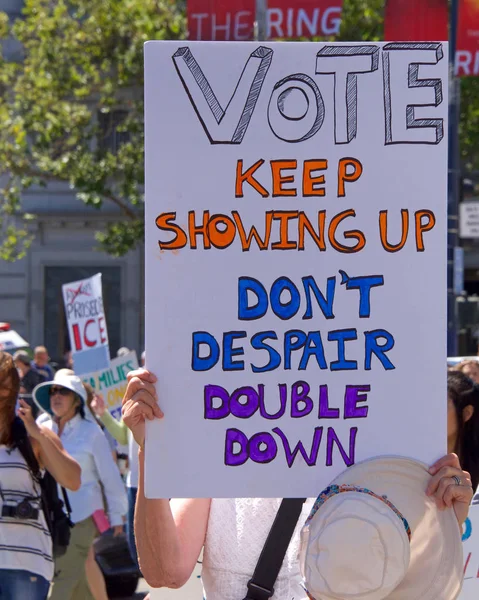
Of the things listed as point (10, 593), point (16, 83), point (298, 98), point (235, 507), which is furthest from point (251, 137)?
point (16, 83)

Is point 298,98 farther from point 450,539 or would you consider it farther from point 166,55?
point 450,539

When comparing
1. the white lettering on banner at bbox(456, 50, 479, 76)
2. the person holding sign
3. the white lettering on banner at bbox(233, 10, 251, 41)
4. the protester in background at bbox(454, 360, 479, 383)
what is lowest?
the person holding sign

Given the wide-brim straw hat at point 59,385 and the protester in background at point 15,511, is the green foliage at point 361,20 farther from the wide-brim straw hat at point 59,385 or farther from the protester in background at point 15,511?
the protester in background at point 15,511

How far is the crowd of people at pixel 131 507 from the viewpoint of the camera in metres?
2.42

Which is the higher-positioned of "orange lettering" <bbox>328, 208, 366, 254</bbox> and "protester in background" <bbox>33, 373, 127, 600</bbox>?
"orange lettering" <bbox>328, 208, 366, 254</bbox>

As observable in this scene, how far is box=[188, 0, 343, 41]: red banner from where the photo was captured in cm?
1152

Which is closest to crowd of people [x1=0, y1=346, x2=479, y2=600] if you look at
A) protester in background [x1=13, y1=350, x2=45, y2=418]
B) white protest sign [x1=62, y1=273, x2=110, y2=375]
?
white protest sign [x1=62, y1=273, x2=110, y2=375]

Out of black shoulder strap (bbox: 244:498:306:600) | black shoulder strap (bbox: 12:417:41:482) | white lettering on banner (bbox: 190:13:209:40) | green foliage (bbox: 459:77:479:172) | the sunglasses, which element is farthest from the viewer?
green foliage (bbox: 459:77:479:172)

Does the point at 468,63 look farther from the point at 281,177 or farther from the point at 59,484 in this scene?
the point at 281,177

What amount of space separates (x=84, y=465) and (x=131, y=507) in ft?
2.04

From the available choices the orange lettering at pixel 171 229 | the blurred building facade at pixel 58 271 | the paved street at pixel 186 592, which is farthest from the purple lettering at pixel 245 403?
the blurred building facade at pixel 58 271

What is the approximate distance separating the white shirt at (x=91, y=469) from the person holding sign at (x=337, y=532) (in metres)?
3.92

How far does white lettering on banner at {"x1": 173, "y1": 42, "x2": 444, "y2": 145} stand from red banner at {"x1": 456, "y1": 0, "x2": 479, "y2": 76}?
Result: 29.0ft

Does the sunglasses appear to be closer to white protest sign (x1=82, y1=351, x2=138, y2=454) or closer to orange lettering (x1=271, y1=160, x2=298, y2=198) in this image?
white protest sign (x1=82, y1=351, x2=138, y2=454)
